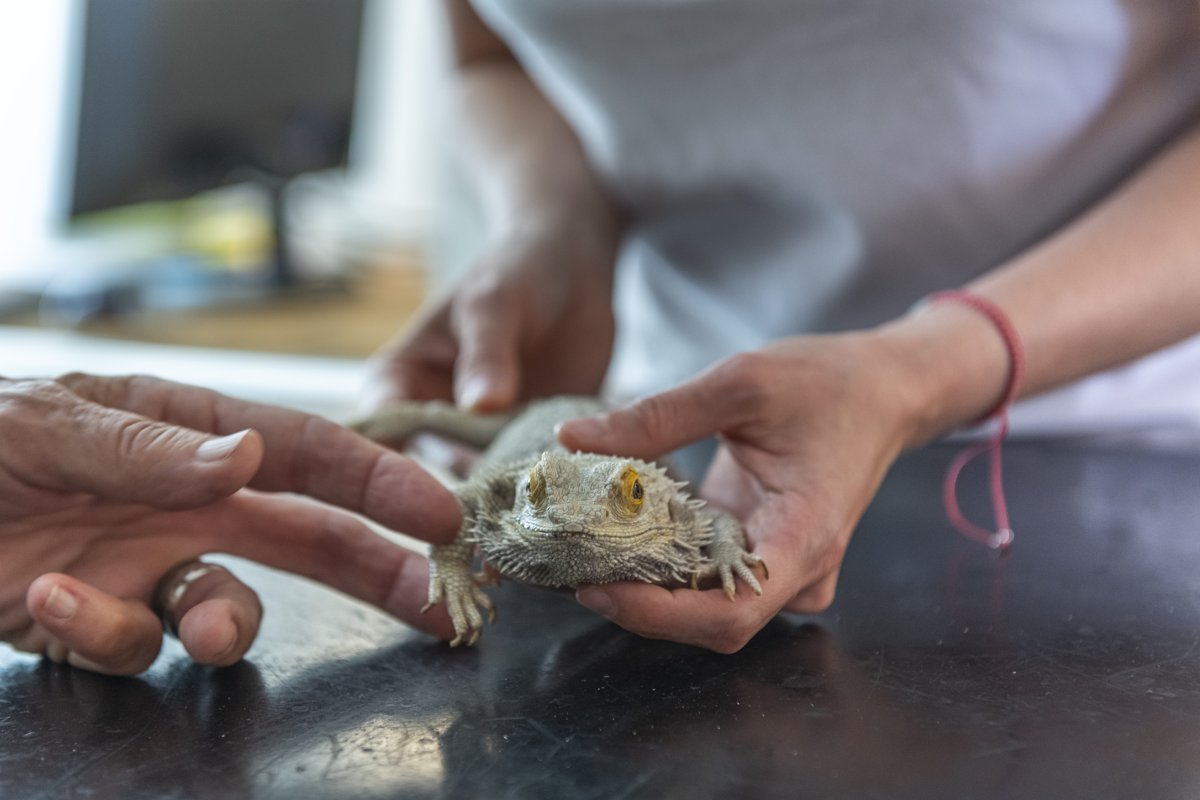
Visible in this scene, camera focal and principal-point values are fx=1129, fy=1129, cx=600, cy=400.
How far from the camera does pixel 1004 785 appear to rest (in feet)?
3.15

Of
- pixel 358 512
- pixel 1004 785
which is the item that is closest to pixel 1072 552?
pixel 1004 785

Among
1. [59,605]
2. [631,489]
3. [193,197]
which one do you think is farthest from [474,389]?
[193,197]

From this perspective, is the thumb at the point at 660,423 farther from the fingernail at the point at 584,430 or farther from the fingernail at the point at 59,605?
the fingernail at the point at 59,605

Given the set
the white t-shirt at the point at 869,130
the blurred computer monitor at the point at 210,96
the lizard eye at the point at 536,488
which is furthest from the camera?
the blurred computer monitor at the point at 210,96

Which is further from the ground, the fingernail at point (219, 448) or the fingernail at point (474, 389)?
the fingernail at point (219, 448)

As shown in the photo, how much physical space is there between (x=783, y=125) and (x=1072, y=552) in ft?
2.79

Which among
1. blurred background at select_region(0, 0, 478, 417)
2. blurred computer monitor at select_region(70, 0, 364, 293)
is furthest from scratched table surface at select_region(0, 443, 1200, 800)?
blurred computer monitor at select_region(70, 0, 364, 293)

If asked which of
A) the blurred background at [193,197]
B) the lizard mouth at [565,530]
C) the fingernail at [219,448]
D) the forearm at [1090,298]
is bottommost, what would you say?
the blurred background at [193,197]

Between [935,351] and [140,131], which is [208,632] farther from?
[140,131]

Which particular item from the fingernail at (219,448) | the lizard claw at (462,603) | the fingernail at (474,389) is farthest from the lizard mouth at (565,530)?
the fingernail at (474,389)

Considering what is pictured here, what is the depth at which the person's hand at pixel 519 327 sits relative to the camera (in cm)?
195

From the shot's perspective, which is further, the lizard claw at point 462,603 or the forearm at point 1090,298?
the forearm at point 1090,298

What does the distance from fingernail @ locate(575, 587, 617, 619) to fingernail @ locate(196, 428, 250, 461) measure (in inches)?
15.2

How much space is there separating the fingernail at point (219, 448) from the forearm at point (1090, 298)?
91cm
